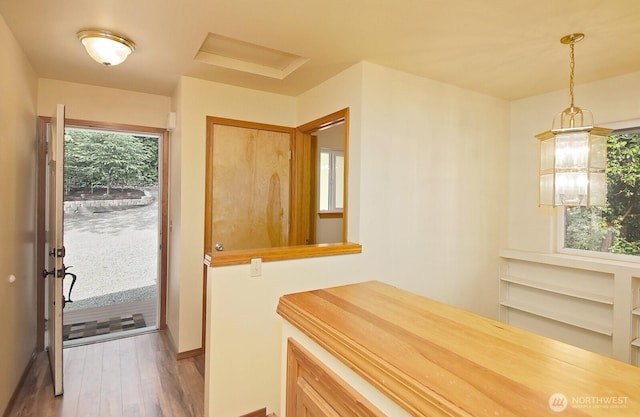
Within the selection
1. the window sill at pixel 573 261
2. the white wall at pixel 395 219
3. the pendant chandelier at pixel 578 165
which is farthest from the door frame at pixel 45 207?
the window sill at pixel 573 261

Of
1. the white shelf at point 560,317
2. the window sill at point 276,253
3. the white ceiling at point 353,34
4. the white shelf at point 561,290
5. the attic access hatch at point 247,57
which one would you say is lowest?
the white shelf at point 560,317

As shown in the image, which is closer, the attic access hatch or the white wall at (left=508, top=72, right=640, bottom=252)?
the attic access hatch

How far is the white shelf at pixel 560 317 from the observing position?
281cm

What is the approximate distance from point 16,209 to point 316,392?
2590mm

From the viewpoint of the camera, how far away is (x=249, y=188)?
3303mm

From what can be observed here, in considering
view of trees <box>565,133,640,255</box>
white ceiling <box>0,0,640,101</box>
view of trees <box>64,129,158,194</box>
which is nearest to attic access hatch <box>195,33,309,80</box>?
white ceiling <box>0,0,640,101</box>

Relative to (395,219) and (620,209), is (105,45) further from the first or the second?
(620,209)

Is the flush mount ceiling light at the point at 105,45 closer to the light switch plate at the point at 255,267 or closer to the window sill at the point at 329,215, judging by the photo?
the light switch plate at the point at 255,267

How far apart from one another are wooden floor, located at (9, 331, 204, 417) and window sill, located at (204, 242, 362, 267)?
109 centimetres

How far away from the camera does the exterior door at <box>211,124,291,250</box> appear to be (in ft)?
10.3

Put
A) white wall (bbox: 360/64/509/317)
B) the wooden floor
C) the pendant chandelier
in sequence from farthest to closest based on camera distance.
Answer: white wall (bbox: 360/64/509/317) → the wooden floor → the pendant chandelier

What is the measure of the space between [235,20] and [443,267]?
2542mm

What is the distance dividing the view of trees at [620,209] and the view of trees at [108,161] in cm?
459

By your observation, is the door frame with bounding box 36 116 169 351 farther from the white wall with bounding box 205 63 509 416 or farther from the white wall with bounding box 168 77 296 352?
the white wall with bounding box 205 63 509 416
